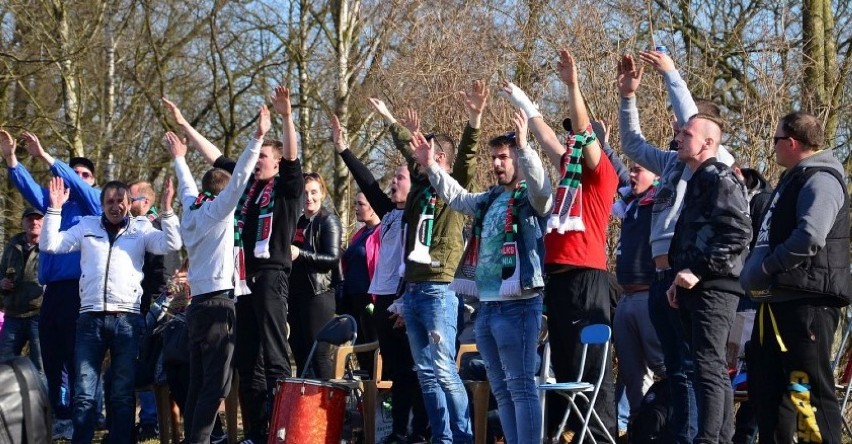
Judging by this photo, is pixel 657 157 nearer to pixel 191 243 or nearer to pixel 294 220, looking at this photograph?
pixel 294 220

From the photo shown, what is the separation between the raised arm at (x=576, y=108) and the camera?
6602 millimetres

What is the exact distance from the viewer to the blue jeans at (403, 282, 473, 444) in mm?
7223

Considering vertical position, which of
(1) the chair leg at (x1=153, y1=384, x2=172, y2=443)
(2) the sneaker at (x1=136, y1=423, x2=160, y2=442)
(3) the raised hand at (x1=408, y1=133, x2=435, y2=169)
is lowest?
(2) the sneaker at (x1=136, y1=423, x2=160, y2=442)

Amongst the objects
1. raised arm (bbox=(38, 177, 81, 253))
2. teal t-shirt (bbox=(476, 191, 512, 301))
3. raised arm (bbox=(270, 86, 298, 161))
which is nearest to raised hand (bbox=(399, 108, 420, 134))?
raised arm (bbox=(270, 86, 298, 161))

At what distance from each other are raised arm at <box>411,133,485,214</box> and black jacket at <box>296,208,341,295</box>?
210 centimetres

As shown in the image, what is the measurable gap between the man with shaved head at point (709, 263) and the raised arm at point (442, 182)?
1.30 metres

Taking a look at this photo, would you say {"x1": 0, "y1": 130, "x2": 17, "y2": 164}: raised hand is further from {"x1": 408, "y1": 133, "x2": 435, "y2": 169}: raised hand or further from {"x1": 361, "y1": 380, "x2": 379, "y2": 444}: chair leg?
{"x1": 408, "y1": 133, "x2": 435, "y2": 169}: raised hand

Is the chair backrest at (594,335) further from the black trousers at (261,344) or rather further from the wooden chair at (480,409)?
the black trousers at (261,344)

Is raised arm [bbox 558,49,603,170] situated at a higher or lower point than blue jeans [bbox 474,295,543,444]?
higher

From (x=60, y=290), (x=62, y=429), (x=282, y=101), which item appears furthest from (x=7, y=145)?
(x=282, y=101)

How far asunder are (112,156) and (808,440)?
1622 cm

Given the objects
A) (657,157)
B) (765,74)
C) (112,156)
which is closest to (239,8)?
(112,156)

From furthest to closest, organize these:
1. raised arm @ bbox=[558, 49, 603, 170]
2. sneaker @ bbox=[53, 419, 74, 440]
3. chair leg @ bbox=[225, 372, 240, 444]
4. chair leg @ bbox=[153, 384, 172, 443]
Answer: sneaker @ bbox=[53, 419, 74, 440] → chair leg @ bbox=[153, 384, 172, 443] → chair leg @ bbox=[225, 372, 240, 444] → raised arm @ bbox=[558, 49, 603, 170]

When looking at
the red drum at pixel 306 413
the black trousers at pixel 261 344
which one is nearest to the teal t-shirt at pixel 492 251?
the red drum at pixel 306 413
